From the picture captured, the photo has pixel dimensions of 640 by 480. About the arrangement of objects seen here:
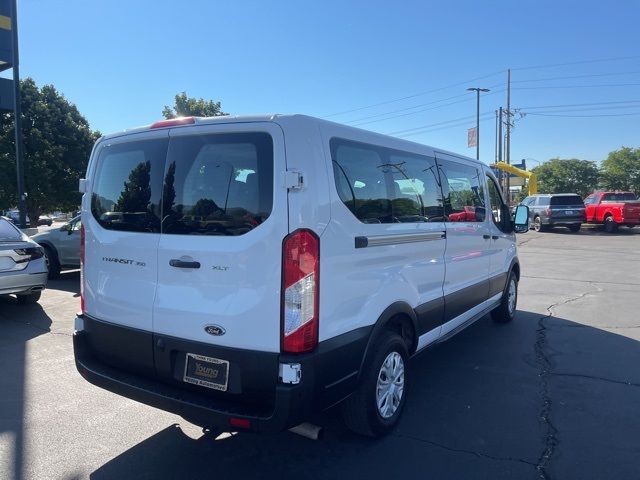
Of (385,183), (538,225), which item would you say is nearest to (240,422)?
(385,183)

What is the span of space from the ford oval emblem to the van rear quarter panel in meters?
0.60

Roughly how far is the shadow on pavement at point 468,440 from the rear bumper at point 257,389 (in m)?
0.52

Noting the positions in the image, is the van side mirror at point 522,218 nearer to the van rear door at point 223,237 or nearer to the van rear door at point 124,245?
the van rear door at point 223,237

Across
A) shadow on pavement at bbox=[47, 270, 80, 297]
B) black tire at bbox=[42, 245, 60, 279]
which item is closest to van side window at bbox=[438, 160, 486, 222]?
shadow on pavement at bbox=[47, 270, 80, 297]

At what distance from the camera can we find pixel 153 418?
3891 mm

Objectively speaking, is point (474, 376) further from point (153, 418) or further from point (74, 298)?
point (74, 298)

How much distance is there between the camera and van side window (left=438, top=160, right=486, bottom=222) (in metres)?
4.75

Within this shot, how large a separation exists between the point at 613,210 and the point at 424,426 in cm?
2408

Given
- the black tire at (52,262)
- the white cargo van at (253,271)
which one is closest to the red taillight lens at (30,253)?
the black tire at (52,262)

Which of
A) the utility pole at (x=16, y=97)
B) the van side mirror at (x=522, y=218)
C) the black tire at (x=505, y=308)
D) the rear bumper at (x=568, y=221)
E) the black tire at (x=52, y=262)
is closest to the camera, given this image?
the van side mirror at (x=522, y=218)

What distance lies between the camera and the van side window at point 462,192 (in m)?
4.75

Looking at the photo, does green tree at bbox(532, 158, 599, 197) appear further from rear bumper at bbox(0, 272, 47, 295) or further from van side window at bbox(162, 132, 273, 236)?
van side window at bbox(162, 132, 273, 236)

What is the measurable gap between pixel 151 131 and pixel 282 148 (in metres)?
1.14

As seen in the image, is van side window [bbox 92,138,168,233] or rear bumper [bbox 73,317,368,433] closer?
rear bumper [bbox 73,317,368,433]
